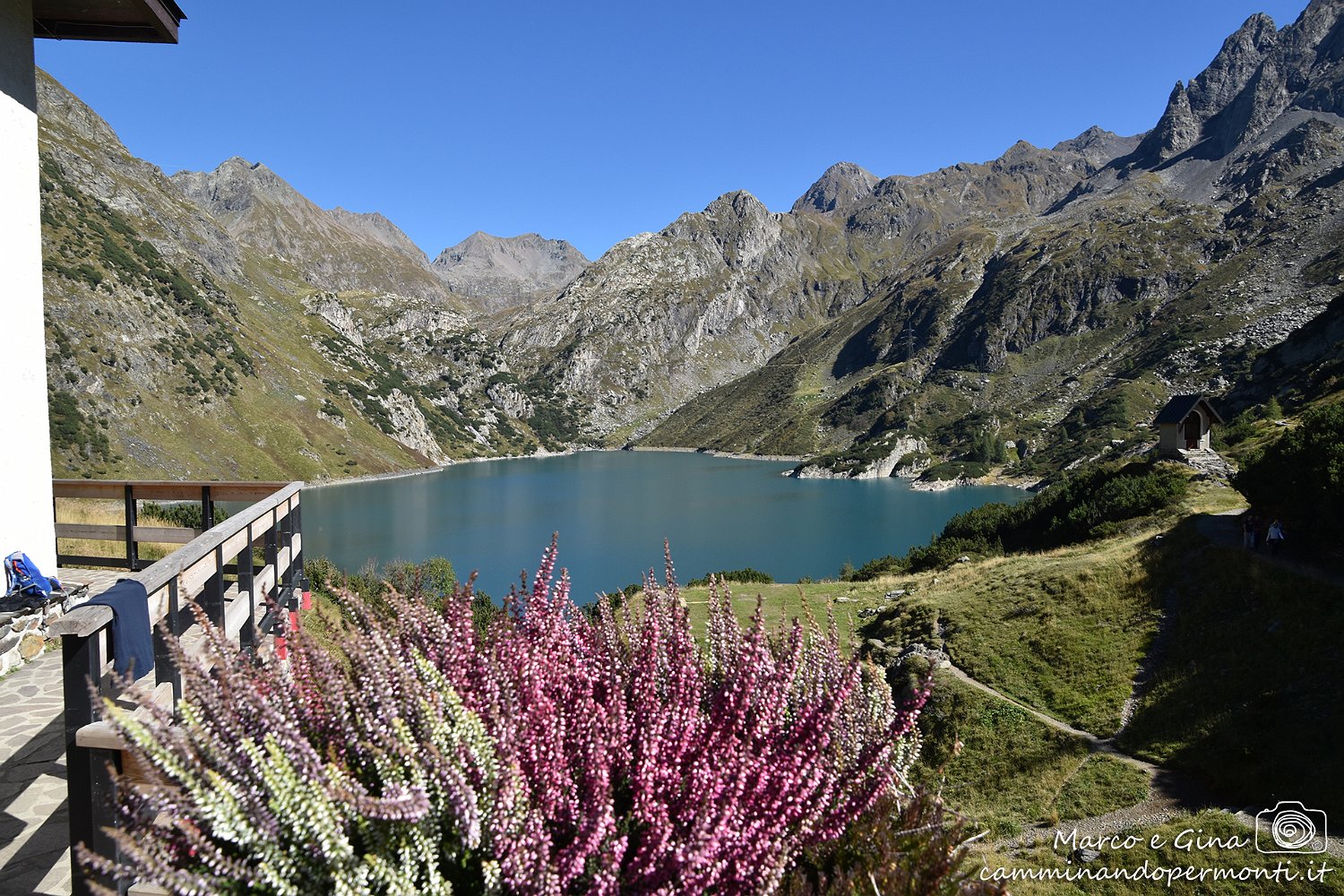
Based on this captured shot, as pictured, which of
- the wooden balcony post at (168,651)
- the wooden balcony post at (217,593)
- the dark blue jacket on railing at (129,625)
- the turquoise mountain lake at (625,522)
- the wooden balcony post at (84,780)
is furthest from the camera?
the turquoise mountain lake at (625,522)

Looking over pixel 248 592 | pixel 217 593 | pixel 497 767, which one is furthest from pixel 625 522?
pixel 497 767

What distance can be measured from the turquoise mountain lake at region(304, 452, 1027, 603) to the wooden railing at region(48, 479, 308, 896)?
3499cm

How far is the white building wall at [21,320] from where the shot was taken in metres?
9.73

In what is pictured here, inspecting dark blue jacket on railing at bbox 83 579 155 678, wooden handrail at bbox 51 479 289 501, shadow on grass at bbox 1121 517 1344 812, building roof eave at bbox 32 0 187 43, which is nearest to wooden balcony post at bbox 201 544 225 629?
dark blue jacket on railing at bbox 83 579 155 678

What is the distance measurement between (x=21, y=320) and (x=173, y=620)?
7.37 metres

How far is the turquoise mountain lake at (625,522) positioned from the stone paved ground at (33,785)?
35.3 m

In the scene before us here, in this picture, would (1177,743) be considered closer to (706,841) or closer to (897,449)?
(706,841)

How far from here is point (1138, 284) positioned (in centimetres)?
19675

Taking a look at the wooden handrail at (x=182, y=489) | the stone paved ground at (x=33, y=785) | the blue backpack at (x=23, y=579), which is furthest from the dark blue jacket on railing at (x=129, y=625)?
the blue backpack at (x=23, y=579)

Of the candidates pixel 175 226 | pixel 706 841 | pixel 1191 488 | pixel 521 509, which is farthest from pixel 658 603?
pixel 175 226

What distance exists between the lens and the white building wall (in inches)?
383

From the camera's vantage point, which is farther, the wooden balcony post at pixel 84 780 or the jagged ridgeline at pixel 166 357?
the jagged ridgeline at pixel 166 357

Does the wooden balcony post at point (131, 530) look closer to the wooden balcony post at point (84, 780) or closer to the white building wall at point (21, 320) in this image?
the white building wall at point (21, 320)

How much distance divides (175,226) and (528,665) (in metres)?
221
